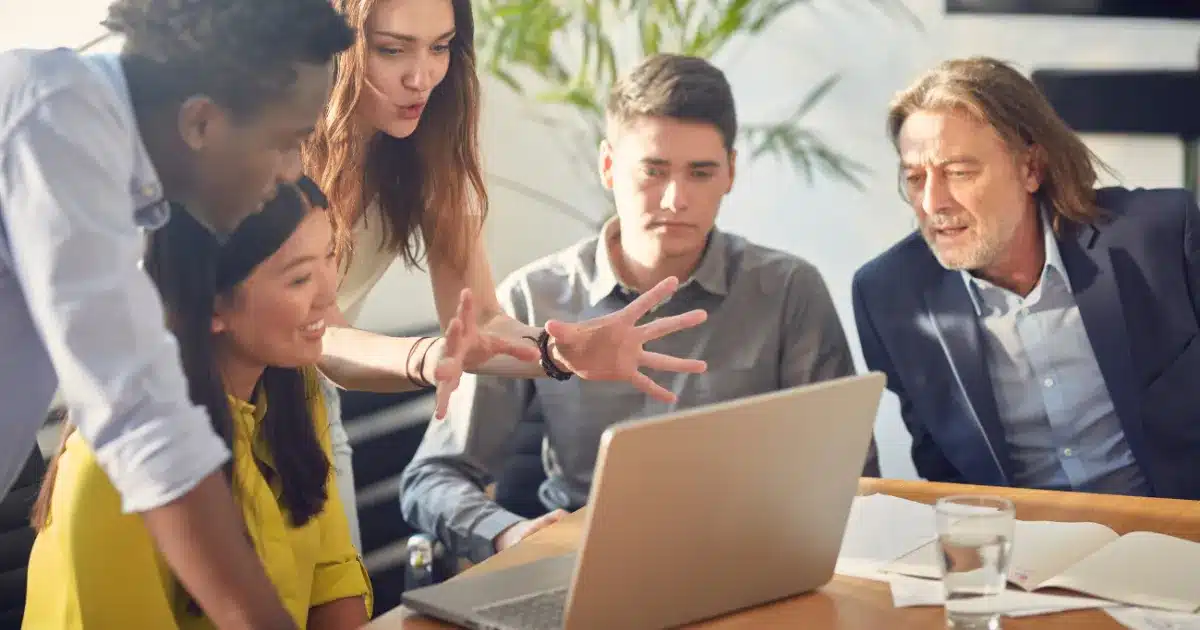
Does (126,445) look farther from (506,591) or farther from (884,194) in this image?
(884,194)

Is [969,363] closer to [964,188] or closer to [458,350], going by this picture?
[964,188]

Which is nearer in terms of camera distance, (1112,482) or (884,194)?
(1112,482)

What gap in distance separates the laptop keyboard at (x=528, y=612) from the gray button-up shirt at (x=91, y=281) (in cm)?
30

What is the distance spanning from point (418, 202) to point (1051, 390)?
1047mm

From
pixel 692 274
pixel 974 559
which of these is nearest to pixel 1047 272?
pixel 692 274

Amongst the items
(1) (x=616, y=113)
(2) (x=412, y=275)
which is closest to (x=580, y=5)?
(1) (x=616, y=113)

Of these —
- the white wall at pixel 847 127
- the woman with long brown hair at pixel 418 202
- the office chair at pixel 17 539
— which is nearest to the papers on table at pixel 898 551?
the woman with long brown hair at pixel 418 202

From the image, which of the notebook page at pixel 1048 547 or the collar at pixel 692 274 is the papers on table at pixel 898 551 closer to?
the notebook page at pixel 1048 547

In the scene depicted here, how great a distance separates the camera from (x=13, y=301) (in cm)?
111

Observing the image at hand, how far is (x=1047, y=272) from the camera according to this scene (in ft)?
7.06

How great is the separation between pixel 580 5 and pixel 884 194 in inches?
37.8

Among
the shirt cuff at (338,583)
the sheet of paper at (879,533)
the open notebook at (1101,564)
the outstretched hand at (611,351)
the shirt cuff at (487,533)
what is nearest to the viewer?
the open notebook at (1101,564)

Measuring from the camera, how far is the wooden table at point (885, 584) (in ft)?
3.98

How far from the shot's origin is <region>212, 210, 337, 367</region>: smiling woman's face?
1.39 meters
